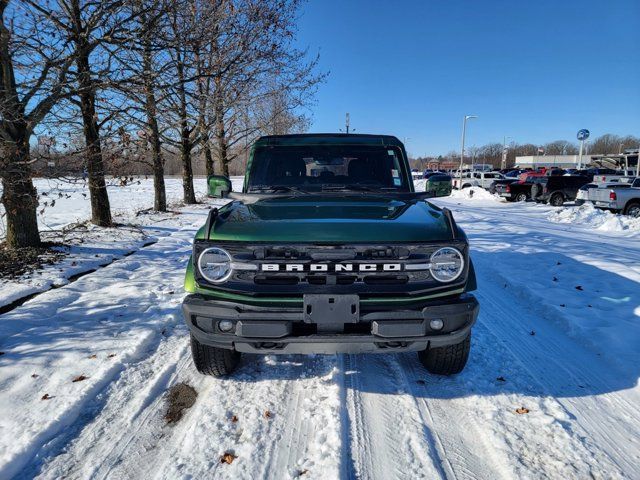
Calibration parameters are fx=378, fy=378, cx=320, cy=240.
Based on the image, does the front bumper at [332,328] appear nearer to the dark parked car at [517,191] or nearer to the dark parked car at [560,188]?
the dark parked car at [560,188]

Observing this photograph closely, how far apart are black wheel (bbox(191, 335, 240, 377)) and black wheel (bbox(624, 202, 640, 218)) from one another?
16.0 metres

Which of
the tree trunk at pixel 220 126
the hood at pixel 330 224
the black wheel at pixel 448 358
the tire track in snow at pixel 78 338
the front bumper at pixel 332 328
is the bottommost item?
the tire track in snow at pixel 78 338

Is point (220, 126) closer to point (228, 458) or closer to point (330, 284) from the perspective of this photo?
point (330, 284)

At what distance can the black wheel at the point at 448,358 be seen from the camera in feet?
9.19

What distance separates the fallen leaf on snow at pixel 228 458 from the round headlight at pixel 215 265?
1016 mm

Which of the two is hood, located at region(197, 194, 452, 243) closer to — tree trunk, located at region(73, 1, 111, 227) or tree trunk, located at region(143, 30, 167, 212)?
tree trunk, located at region(73, 1, 111, 227)

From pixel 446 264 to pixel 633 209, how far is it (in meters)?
15.4

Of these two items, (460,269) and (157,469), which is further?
(460,269)

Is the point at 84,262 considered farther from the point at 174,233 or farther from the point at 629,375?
the point at 629,375

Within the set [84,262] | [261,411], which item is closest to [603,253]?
[261,411]

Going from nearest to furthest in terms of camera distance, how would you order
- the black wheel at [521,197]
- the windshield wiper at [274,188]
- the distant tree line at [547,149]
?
the windshield wiper at [274,188] → the black wheel at [521,197] → the distant tree line at [547,149]

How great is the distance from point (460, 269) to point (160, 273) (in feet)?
15.9

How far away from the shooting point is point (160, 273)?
5930mm

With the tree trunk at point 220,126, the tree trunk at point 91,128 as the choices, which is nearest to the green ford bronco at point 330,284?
the tree trunk at point 91,128
